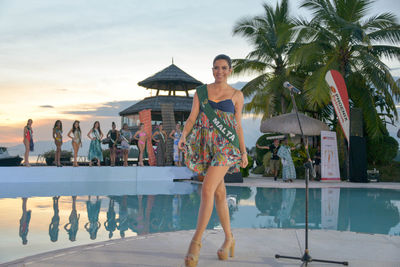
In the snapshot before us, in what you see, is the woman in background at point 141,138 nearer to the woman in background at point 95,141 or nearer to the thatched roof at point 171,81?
the woman in background at point 95,141

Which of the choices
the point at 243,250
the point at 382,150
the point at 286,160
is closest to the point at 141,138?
the point at 286,160

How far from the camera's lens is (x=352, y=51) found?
1686 centimetres

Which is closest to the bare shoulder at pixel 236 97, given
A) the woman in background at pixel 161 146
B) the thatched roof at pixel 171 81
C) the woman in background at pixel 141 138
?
the woman in background at pixel 141 138

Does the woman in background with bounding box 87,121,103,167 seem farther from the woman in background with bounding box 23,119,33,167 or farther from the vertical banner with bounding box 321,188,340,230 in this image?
the vertical banner with bounding box 321,188,340,230

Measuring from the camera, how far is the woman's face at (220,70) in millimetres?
3643

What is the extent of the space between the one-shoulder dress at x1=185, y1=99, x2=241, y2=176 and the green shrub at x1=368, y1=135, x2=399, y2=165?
15544 mm

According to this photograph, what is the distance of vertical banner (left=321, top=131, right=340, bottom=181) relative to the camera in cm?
1498

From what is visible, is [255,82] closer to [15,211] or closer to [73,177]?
[73,177]

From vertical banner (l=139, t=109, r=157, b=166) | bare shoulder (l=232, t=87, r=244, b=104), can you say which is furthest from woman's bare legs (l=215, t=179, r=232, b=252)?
vertical banner (l=139, t=109, r=157, b=166)

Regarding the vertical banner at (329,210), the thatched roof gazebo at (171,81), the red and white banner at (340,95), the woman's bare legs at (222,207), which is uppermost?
the thatched roof gazebo at (171,81)

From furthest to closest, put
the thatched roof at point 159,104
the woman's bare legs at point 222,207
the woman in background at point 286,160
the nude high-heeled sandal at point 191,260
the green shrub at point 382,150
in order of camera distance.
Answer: the thatched roof at point 159,104
the green shrub at point 382,150
the woman in background at point 286,160
the woman's bare legs at point 222,207
the nude high-heeled sandal at point 191,260

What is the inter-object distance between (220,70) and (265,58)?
18384 mm

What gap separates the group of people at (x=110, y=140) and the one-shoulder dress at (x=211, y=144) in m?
11.5

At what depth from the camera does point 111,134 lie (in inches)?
605
